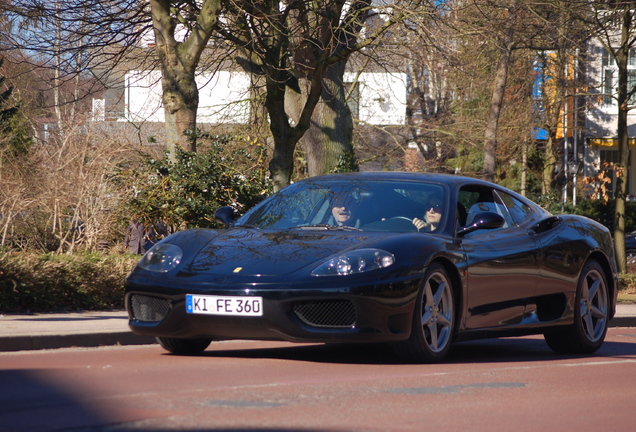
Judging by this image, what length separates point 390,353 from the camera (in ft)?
25.6

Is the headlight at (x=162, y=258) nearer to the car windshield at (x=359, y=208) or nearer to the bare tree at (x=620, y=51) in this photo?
the car windshield at (x=359, y=208)

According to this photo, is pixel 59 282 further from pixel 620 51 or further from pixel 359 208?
pixel 620 51

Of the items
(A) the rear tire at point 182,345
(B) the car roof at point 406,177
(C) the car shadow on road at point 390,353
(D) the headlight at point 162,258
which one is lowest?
(C) the car shadow on road at point 390,353

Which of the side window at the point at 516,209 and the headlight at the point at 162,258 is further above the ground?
the side window at the point at 516,209

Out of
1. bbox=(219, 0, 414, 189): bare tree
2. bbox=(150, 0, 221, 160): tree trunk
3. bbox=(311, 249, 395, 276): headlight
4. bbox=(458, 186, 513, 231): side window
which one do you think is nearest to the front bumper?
bbox=(311, 249, 395, 276): headlight

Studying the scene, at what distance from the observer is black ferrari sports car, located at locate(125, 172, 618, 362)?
260 inches

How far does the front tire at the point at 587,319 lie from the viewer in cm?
887

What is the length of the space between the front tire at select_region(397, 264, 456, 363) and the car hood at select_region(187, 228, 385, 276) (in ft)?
1.69

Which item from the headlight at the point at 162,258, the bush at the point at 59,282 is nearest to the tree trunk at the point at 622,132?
the bush at the point at 59,282

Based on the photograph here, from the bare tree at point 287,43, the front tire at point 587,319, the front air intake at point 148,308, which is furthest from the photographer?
the bare tree at point 287,43

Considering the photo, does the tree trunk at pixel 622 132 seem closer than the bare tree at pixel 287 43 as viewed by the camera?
No

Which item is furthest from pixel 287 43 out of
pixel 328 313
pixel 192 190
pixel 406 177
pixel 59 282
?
pixel 328 313

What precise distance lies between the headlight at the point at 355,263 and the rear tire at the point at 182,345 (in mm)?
1313

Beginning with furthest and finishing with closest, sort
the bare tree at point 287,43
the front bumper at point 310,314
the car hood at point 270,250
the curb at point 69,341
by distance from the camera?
the bare tree at point 287,43 < the curb at point 69,341 < the car hood at point 270,250 < the front bumper at point 310,314
